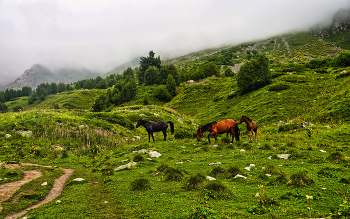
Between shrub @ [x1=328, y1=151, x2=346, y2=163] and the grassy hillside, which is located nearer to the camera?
the grassy hillside

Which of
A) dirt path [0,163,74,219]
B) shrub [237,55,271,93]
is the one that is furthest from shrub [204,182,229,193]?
shrub [237,55,271,93]

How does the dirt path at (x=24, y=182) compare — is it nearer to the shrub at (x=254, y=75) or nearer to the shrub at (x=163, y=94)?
the shrub at (x=254, y=75)

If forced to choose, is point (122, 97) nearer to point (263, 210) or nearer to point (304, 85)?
point (304, 85)

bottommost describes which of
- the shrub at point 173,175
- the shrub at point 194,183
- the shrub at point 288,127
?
the shrub at point 288,127

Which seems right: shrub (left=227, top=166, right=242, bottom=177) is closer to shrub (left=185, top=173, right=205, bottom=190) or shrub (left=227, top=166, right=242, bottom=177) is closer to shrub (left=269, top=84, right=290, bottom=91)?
shrub (left=185, top=173, right=205, bottom=190)

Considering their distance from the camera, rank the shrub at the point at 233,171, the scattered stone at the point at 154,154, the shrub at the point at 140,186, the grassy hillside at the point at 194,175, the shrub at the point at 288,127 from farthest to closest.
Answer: the shrub at the point at 288,127, the scattered stone at the point at 154,154, the shrub at the point at 233,171, the shrub at the point at 140,186, the grassy hillside at the point at 194,175

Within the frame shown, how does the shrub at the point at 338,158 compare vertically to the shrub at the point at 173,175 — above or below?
below

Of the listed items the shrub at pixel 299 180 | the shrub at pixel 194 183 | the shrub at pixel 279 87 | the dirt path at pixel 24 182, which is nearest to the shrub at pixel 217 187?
the shrub at pixel 194 183

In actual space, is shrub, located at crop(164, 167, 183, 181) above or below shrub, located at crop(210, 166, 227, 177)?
above

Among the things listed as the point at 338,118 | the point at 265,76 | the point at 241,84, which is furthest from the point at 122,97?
the point at 338,118

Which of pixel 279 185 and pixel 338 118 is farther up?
pixel 279 185

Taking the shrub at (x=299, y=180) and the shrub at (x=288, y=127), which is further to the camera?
the shrub at (x=288, y=127)

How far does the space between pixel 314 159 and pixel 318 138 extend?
5.99 metres

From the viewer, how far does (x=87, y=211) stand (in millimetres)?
5484
